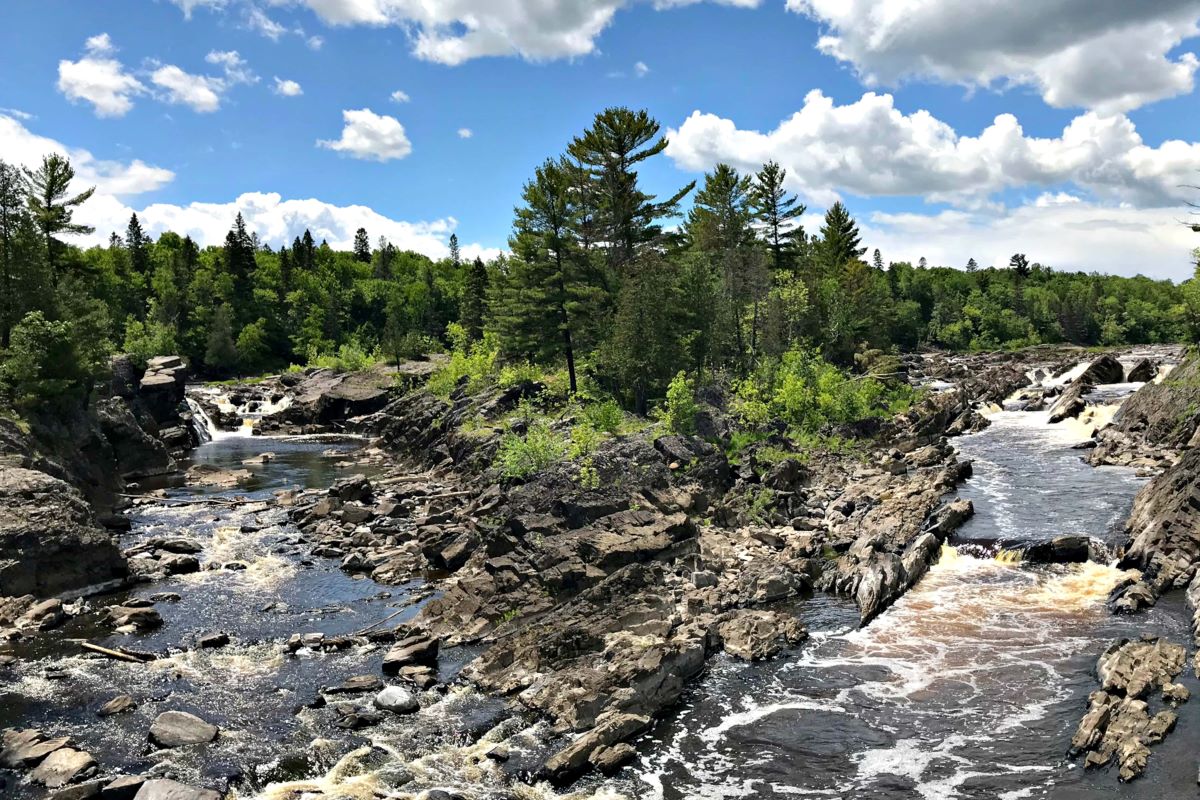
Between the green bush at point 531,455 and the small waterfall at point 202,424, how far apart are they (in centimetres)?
4676

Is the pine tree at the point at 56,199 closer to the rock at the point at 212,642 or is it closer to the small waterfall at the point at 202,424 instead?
the small waterfall at the point at 202,424

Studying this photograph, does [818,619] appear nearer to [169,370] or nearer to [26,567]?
[26,567]

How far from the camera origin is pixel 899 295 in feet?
502

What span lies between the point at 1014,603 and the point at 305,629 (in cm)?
2636

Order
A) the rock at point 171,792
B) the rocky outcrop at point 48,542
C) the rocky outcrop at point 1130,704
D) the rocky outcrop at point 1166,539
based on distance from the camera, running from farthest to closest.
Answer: the rocky outcrop at point 48,542, the rocky outcrop at point 1166,539, the rocky outcrop at point 1130,704, the rock at point 171,792

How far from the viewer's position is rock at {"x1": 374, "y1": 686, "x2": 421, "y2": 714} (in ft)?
70.0

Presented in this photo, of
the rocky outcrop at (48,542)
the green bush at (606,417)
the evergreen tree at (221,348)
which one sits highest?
the evergreen tree at (221,348)

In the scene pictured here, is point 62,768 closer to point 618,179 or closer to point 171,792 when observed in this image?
point 171,792

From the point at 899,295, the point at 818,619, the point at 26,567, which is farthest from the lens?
the point at 899,295

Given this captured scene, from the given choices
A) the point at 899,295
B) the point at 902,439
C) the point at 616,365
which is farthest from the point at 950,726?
the point at 899,295

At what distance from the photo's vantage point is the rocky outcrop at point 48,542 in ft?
96.3

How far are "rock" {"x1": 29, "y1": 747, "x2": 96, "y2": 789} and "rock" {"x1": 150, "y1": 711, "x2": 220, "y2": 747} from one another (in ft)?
5.02

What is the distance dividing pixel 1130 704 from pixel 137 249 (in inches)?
6877

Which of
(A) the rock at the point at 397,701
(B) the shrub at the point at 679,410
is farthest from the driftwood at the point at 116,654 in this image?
(B) the shrub at the point at 679,410
